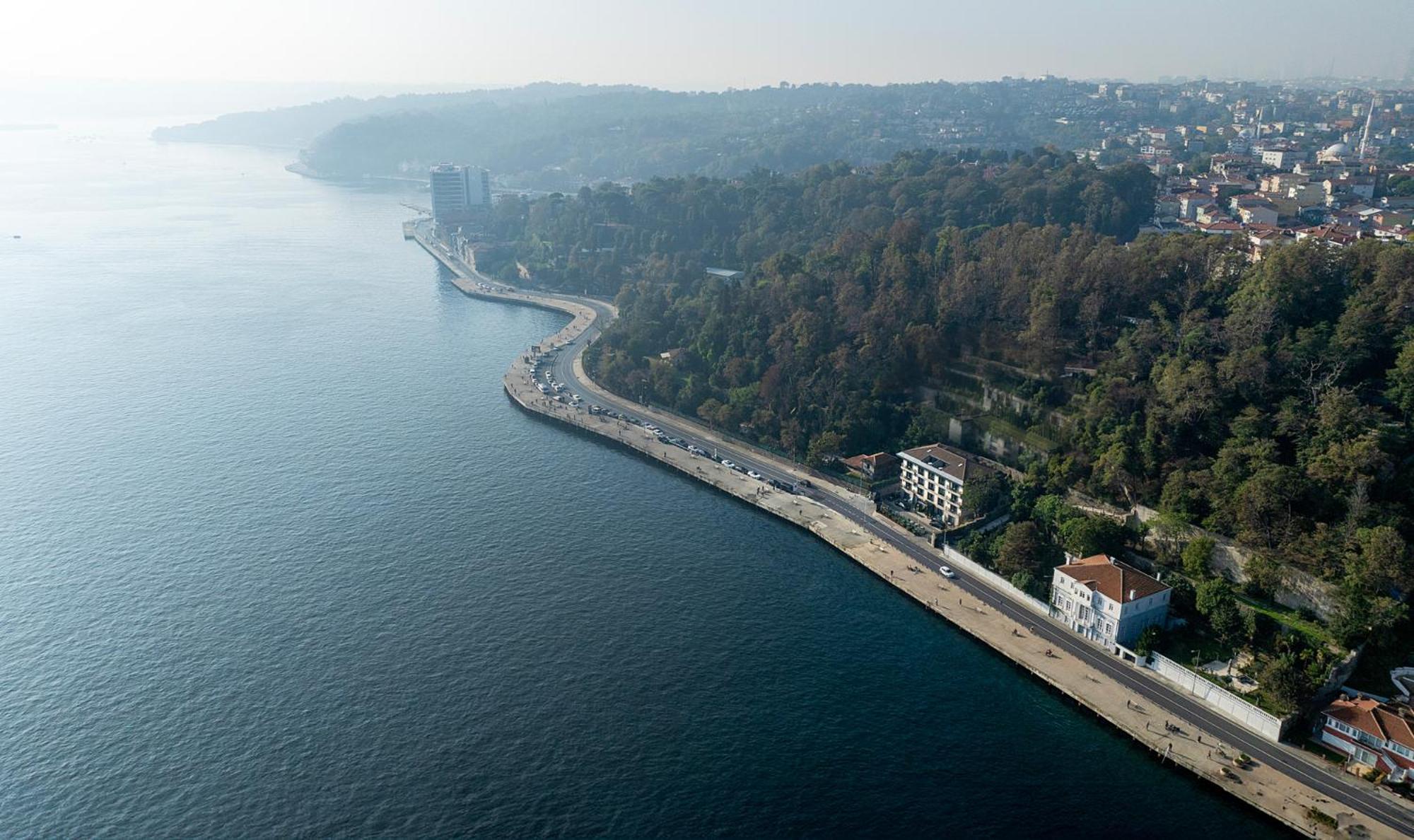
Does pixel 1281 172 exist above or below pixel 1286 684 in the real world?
above

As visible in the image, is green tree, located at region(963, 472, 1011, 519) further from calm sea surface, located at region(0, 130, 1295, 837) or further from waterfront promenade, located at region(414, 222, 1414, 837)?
calm sea surface, located at region(0, 130, 1295, 837)

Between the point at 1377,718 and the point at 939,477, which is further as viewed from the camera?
the point at 939,477

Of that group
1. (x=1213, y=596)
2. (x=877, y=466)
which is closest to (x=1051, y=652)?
(x=1213, y=596)

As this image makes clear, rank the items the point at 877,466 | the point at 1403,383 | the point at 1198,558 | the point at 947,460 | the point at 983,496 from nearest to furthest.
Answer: the point at 1198,558, the point at 1403,383, the point at 983,496, the point at 947,460, the point at 877,466

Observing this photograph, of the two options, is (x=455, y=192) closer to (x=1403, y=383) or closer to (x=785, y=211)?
(x=785, y=211)

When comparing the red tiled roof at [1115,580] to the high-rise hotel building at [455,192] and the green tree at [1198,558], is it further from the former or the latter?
the high-rise hotel building at [455,192]

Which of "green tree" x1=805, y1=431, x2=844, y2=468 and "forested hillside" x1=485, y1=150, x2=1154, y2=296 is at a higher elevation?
"forested hillside" x1=485, y1=150, x2=1154, y2=296

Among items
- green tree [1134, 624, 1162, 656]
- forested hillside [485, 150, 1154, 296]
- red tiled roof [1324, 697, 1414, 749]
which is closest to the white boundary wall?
green tree [1134, 624, 1162, 656]
